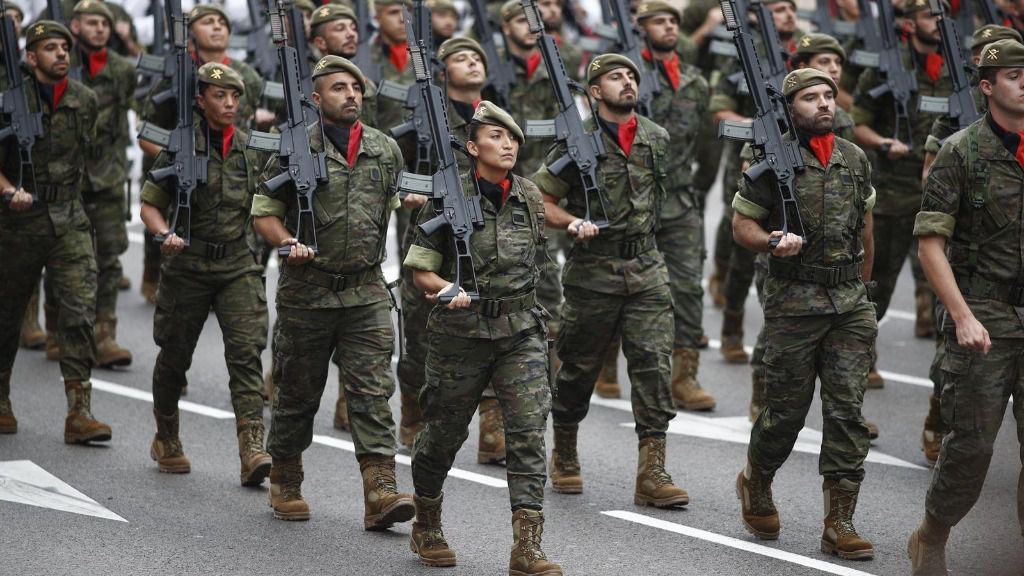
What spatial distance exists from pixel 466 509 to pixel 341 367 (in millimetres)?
1058

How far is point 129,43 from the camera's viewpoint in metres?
13.9

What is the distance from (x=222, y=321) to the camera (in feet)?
29.5

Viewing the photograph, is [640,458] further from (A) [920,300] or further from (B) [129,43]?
(B) [129,43]

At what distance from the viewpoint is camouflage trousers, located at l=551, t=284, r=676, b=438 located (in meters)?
8.62

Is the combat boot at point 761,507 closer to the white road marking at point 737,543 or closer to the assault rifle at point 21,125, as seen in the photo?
the white road marking at point 737,543

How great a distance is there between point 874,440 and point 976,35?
2.58 m

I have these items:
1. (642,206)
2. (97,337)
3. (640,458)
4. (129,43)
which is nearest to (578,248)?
(642,206)

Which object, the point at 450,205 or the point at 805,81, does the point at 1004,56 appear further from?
the point at 450,205

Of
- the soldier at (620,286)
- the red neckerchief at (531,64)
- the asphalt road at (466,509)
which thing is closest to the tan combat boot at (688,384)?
the asphalt road at (466,509)

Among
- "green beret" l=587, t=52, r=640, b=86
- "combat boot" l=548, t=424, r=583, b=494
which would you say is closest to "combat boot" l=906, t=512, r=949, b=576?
"combat boot" l=548, t=424, r=583, b=494

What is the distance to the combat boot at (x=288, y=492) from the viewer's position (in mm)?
8297

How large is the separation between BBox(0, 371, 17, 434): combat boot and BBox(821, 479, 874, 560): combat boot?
5120 millimetres

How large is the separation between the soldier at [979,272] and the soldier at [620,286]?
1.88m

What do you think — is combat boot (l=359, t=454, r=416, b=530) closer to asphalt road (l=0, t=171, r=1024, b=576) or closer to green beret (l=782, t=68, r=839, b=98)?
asphalt road (l=0, t=171, r=1024, b=576)
